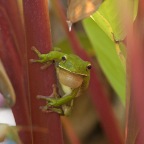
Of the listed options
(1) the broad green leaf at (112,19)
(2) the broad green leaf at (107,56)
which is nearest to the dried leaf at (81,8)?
(1) the broad green leaf at (112,19)

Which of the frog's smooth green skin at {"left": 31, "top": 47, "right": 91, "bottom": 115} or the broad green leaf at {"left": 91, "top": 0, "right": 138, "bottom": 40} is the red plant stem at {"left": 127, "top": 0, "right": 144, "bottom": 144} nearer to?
the broad green leaf at {"left": 91, "top": 0, "right": 138, "bottom": 40}

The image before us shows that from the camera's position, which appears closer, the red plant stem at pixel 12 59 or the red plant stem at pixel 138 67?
the red plant stem at pixel 138 67

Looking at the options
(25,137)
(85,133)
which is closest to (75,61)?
(25,137)

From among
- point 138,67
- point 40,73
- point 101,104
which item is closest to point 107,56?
point 101,104

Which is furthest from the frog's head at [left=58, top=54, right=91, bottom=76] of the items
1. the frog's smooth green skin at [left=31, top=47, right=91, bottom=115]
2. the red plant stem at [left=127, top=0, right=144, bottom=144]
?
the red plant stem at [left=127, top=0, right=144, bottom=144]

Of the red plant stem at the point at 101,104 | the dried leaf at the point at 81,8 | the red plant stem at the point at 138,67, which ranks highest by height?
the dried leaf at the point at 81,8

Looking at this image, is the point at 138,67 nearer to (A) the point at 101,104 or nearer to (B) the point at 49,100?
(B) the point at 49,100

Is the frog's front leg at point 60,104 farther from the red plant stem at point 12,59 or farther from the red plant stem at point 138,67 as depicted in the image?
the red plant stem at point 138,67
